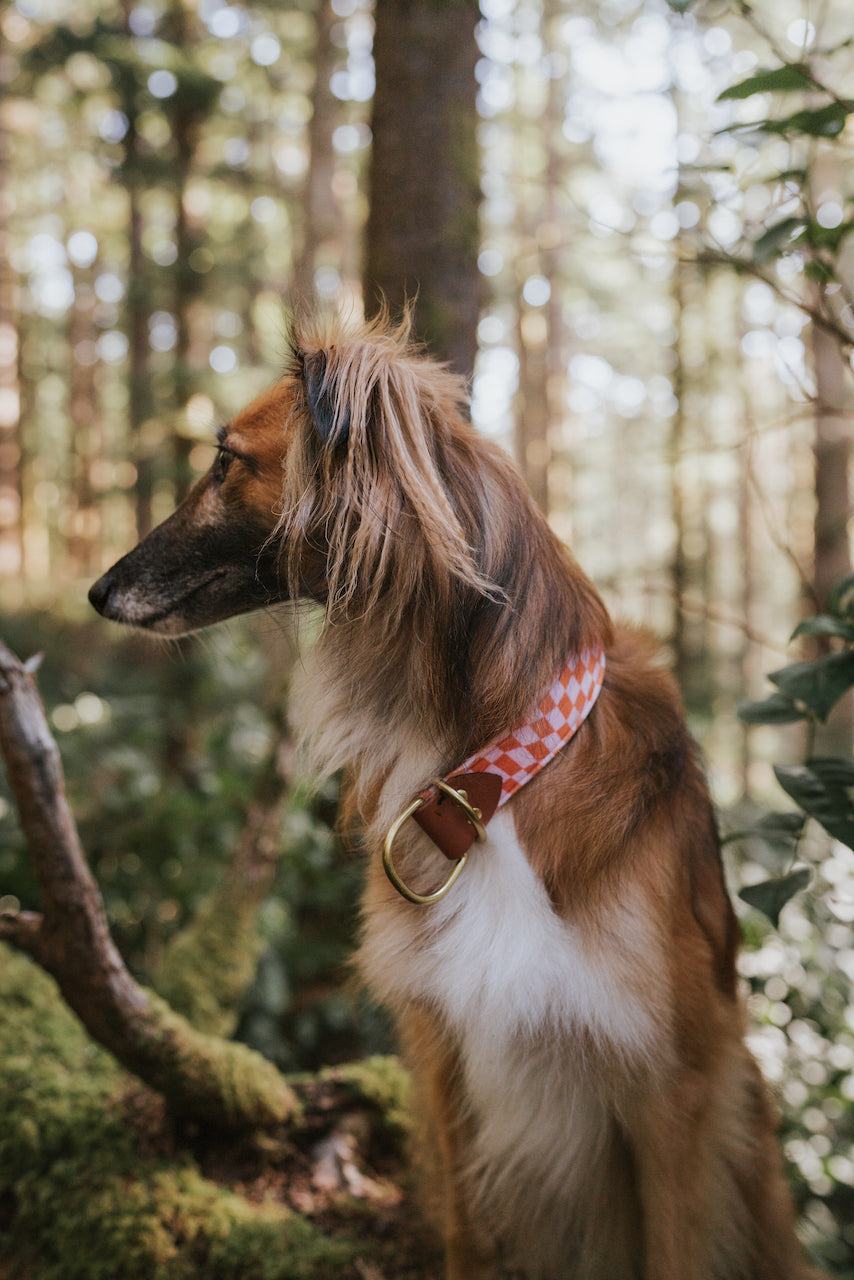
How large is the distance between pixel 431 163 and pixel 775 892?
300 cm

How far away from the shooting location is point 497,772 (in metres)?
1.87

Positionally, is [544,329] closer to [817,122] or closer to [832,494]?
[832,494]

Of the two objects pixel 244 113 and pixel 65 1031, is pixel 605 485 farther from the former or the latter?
pixel 65 1031

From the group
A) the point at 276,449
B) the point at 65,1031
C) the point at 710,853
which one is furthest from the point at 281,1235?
the point at 276,449

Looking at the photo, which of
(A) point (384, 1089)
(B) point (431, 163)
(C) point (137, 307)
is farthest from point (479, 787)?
(C) point (137, 307)

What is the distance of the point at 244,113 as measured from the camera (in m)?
11.4

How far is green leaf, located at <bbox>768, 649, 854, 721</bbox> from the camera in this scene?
2.01 metres

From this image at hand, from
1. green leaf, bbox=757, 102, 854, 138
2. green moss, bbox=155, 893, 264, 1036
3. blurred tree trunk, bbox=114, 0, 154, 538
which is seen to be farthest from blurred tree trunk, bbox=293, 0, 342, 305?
green leaf, bbox=757, 102, 854, 138

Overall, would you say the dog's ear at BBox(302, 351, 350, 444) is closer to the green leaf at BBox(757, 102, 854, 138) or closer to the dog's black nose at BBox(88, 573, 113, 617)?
the dog's black nose at BBox(88, 573, 113, 617)

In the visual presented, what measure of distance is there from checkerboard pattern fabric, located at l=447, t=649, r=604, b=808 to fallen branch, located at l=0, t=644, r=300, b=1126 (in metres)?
1.02

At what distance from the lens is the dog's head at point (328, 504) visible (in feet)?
6.05

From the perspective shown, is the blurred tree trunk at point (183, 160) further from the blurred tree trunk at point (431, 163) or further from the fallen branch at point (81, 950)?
the fallen branch at point (81, 950)

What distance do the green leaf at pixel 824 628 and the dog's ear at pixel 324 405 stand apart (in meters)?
1.06

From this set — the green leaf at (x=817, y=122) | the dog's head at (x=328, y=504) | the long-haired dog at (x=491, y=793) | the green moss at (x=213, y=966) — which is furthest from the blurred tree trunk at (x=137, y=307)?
the green leaf at (x=817, y=122)
